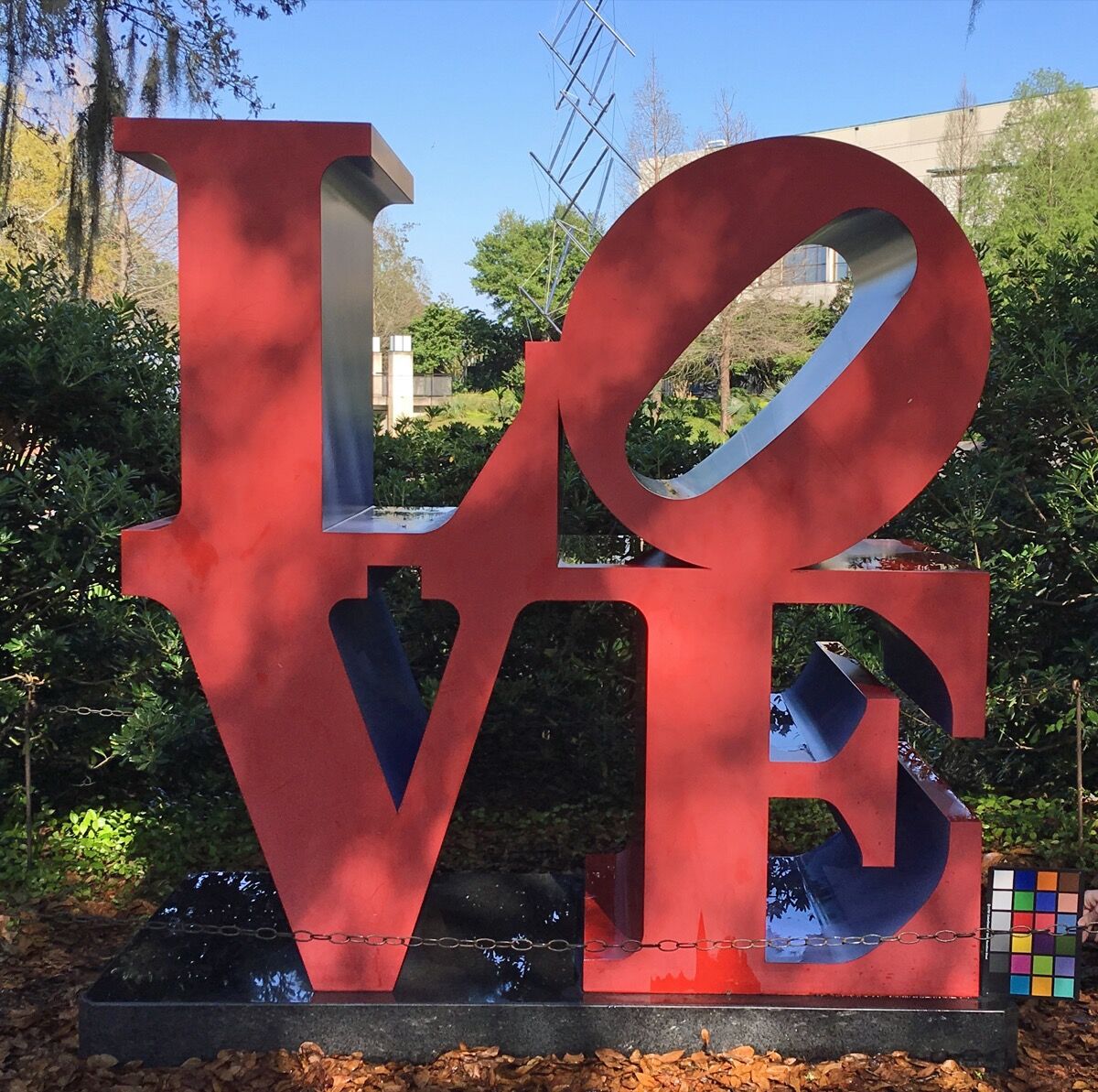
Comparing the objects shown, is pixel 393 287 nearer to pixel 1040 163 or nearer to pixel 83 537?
pixel 1040 163

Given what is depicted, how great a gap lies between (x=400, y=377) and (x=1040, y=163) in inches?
818

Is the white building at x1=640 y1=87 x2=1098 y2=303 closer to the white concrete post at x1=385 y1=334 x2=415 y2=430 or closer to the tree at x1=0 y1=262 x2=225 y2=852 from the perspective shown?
the white concrete post at x1=385 y1=334 x2=415 y2=430

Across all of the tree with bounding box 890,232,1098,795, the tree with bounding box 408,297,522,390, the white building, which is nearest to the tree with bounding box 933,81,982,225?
the white building

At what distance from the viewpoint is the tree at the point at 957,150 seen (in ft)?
115

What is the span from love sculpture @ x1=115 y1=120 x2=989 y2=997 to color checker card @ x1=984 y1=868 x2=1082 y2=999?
0.36ft

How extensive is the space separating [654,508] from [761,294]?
19847 millimetres

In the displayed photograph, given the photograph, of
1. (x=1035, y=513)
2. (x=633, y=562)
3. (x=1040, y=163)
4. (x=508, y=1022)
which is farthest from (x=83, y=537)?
(x=1040, y=163)

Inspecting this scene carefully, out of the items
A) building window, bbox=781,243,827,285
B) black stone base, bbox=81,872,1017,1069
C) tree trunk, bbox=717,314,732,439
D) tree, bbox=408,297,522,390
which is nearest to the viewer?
black stone base, bbox=81,872,1017,1069

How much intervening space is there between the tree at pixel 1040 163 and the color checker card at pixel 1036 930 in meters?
29.7

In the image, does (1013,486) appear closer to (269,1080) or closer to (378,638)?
(378,638)

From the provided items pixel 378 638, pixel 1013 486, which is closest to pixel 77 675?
pixel 378 638

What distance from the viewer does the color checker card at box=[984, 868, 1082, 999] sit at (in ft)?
11.5

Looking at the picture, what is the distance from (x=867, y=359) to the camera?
3479mm

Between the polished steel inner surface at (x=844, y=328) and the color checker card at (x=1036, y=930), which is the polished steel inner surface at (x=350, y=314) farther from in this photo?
the color checker card at (x=1036, y=930)
